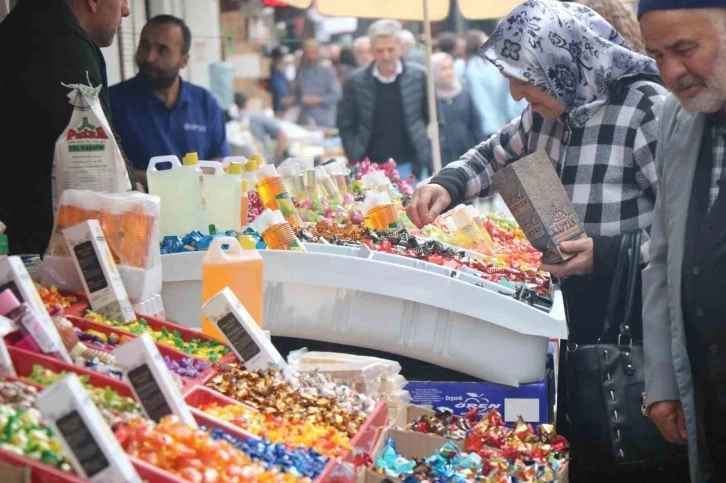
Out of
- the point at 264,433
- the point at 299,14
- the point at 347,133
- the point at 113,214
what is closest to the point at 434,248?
the point at 113,214

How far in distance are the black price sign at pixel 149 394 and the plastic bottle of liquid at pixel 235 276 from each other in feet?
2.45

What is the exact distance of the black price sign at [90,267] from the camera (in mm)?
2527

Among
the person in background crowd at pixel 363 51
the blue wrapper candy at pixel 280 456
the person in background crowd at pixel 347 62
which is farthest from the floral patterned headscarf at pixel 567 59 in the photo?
the person in background crowd at pixel 347 62

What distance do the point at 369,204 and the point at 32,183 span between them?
1.19 m

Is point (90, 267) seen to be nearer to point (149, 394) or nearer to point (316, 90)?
point (149, 394)

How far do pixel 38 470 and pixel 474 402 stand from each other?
1.47 meters

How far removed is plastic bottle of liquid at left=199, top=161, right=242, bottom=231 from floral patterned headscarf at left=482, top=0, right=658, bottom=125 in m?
0.90

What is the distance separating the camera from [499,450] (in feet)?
8.37

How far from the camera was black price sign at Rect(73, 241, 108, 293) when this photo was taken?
2.53 meters

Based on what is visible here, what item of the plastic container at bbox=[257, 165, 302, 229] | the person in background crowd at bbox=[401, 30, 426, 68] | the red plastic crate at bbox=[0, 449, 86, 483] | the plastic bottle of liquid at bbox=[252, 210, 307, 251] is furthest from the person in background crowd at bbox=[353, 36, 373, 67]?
the red plastic crate at bbox=[0, 449, 86, 483]

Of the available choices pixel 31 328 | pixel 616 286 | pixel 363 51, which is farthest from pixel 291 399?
pixel 363 51

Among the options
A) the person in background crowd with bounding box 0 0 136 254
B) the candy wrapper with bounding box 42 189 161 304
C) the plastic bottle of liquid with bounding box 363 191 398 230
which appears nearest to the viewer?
the candy wrapper with bounding box 42 189 161 304

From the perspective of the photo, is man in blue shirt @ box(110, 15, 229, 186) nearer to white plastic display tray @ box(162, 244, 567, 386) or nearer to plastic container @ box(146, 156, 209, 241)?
plastic container @ box(146, 156, 209, 241)

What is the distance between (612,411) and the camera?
2.80m
